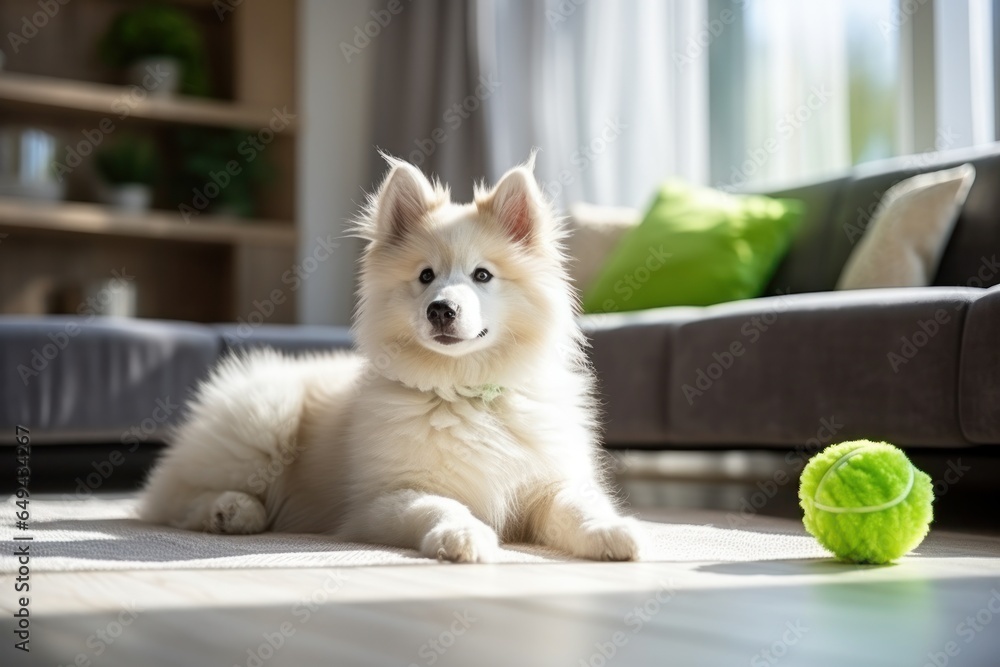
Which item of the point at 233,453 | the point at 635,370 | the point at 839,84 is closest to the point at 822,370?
the point at 635,370

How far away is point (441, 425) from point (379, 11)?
194 inches

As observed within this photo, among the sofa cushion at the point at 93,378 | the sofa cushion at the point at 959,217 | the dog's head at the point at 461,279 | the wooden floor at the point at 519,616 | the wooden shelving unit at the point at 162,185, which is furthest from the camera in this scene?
the wooden shelving unit at the point at 162,185

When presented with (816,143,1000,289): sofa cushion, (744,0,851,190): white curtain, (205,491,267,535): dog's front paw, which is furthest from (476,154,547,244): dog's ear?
(744,0,851,190): white curtain

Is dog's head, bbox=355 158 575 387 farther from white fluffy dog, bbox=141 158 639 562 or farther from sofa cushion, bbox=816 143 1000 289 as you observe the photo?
sofa cushion, bbox=816 143 1000 289

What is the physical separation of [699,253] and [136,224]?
3.12 meters

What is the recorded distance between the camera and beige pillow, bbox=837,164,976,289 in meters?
3.10

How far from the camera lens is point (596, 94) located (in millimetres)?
5430

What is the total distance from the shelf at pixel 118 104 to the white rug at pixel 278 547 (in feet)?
11.5

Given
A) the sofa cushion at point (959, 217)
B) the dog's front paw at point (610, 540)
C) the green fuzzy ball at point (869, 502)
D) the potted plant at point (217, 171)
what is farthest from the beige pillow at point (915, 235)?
the potted plant at point (217, 171)

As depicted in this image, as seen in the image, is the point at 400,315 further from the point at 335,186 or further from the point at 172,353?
the point at 335,186

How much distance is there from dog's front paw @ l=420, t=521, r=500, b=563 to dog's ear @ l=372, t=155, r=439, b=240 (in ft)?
2.39

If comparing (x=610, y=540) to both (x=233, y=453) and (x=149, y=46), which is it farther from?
(x=149, y=46)

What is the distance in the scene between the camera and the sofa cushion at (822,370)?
7.82ft

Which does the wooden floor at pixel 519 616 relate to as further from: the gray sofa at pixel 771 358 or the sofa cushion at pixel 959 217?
the sofa cushion at pixel 959 217
